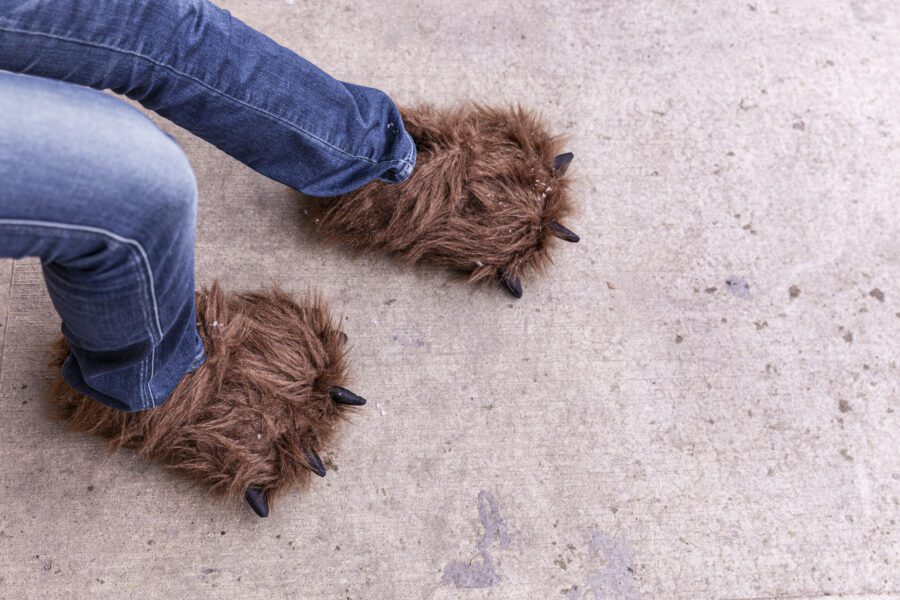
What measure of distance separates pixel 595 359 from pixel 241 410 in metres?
0.53

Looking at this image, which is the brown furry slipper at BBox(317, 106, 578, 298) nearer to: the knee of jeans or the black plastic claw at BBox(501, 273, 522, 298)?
the black plastic claw at BBox(501, 273, 522, 298)

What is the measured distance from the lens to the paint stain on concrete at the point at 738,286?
1.15m

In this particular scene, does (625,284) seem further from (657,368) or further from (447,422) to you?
(447,422)

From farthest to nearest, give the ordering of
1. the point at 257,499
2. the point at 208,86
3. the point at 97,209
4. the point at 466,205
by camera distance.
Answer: the point at 466,205 < the point at 257,499 < the point at 208,86 < the point at 97,209

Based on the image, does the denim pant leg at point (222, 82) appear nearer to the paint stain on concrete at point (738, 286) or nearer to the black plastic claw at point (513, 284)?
the black plastic claw at point (513, 284)

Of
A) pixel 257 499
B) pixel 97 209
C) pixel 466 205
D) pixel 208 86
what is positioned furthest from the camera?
pixel 466 205

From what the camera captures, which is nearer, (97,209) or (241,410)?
(97,209)

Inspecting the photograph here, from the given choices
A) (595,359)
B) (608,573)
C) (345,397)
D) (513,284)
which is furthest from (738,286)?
(345,397)

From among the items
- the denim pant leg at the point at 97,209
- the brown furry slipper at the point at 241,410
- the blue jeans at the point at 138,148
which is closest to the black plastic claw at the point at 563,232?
the blue jeans at the point at 138,148

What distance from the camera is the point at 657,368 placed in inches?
43.3

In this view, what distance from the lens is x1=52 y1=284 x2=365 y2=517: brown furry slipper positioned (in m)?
0.93

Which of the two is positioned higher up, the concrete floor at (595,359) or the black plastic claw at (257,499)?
the concrete floor at (595,359)

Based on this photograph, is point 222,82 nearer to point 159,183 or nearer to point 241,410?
point 159,183

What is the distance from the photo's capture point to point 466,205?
1.06 metres
